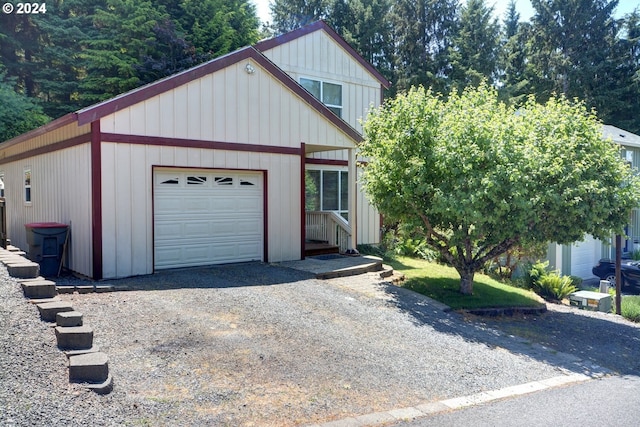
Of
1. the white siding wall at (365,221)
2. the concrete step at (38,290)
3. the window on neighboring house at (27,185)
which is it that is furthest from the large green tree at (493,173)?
the window on neighboring house at (27,185)

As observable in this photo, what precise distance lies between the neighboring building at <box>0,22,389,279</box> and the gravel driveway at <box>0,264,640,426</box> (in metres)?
1.12

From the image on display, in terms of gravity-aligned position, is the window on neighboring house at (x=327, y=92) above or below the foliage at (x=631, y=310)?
above

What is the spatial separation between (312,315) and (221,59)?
6154 millimetres

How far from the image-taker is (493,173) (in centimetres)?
877

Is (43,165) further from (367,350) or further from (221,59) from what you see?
(367,350)

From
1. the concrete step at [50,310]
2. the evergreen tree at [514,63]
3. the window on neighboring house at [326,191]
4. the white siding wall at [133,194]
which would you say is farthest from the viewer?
the evergreen tree at [514,63]

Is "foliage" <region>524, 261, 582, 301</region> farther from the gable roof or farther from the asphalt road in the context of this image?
the asphalt road

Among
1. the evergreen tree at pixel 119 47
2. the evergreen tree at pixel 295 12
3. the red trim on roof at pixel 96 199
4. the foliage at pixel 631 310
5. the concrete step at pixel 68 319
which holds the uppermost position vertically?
the evergreen tree at pixel 295 12

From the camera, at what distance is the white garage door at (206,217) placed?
1065 centimetres

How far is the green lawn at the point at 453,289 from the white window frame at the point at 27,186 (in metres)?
9.73

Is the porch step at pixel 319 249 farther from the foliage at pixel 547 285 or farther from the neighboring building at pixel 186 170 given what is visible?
the foliage at pixel 547 285

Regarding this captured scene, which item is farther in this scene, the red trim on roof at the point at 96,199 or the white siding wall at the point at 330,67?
the white siding wall at the point at 330,67

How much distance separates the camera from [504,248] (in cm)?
1027

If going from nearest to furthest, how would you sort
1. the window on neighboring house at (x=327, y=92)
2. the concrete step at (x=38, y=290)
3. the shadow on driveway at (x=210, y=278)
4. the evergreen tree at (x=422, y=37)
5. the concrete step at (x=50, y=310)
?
the concrete step at (x=50, y=310)
the concrete step at (x=38, y=290)
the shadow on driveway at (x=210, y=278)
the window on neighboring house at (x=327, y=92)
the evergreen tree at (x=422, y=37)
